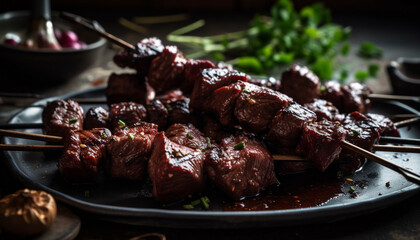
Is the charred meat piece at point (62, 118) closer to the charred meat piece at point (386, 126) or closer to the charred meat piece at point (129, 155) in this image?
the charred meat piece at point (129, 155)

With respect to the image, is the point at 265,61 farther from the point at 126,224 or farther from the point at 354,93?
the point at 126,224

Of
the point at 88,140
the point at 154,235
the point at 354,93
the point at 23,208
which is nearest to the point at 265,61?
the point at 354,93

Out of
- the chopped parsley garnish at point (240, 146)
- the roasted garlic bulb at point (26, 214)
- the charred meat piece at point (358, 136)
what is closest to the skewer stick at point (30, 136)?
the roasted garlic bulb at point (26, 214)

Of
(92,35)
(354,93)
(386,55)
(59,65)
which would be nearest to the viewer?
(354,93)

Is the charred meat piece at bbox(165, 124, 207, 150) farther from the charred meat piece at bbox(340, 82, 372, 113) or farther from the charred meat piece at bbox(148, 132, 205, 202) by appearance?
the charred meat piece at bbox(340, 82, 372, 113)

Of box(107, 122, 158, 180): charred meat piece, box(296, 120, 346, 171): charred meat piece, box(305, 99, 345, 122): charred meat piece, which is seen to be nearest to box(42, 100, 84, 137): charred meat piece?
box(107, 122, 158, 180): charred meat piece

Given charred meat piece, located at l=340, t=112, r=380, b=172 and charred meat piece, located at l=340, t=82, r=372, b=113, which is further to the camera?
charred meat piece, located at l=340, t=82, r=372, b=113
